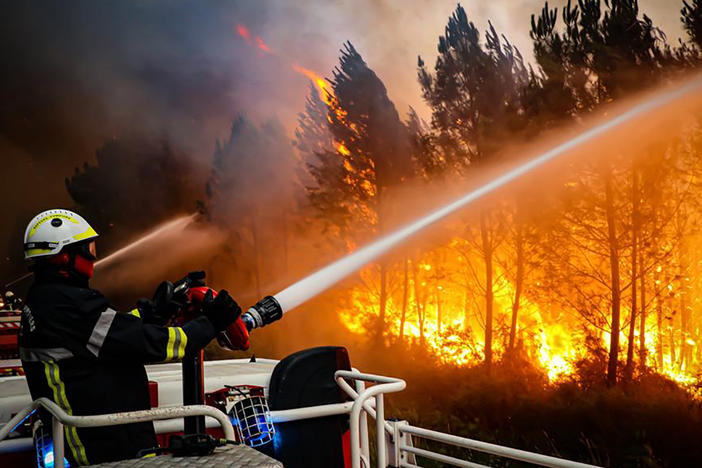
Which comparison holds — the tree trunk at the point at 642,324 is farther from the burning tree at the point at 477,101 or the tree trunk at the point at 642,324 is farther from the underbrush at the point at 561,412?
the burning tree at the point at 477,101

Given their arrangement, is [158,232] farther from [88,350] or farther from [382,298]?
[88,350]

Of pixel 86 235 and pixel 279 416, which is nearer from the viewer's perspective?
pixel 86 235

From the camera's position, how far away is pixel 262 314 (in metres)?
3.07

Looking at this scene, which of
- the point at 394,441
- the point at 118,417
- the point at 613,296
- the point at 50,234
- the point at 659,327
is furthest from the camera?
the point at 613,296

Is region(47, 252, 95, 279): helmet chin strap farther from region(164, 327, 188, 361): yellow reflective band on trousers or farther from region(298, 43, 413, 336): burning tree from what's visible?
region(298, 43, 413, 336): burning tree

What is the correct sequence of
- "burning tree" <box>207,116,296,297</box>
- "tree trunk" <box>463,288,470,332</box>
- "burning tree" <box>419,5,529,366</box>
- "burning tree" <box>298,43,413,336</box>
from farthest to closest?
"burning tree" <box>207,116,296,297</box>, "burning tree" <box>298,43,413,336</box>, "tree trunk" <box>463,288,470,332</box>, "burning tree" <box>419,5,529,366</box>

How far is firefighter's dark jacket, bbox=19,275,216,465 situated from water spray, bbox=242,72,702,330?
40cm

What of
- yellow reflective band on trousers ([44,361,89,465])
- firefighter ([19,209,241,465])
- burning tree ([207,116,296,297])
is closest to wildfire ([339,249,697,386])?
burning tree ([207,116,296,297])

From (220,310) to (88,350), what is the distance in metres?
0.62

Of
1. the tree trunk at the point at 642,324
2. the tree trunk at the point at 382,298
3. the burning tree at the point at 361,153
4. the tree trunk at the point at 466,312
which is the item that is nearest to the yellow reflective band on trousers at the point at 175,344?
the tree trunk at the point at 642,324

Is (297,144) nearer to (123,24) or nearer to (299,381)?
(123,24)

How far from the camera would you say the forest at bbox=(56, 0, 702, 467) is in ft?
38.9

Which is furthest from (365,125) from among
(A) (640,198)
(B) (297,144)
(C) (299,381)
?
(C) (299,381)

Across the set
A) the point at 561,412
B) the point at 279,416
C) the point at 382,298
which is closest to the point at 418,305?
the point at 382,298
